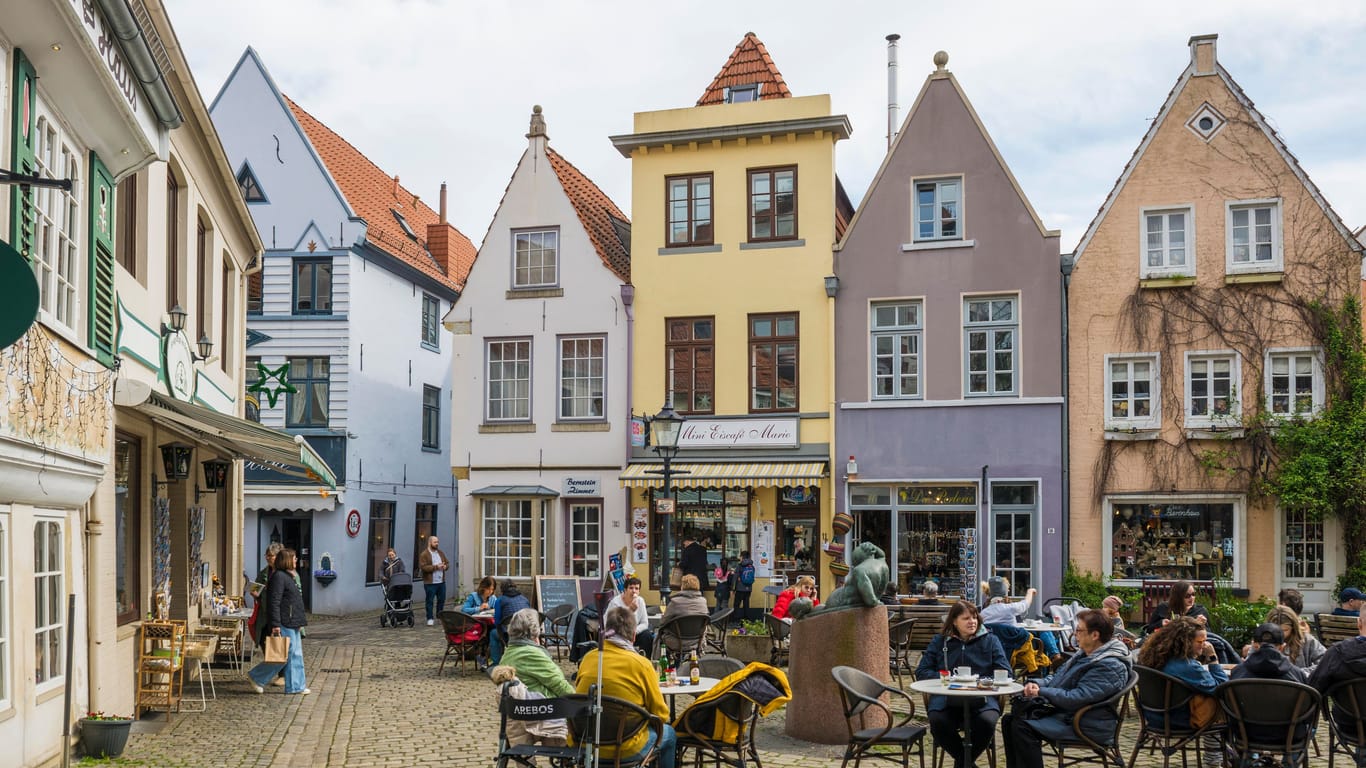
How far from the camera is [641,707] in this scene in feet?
26.0

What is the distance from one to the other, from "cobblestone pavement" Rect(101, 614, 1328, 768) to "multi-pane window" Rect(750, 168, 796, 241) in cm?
1035

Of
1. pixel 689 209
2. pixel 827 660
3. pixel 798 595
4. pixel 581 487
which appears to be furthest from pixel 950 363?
pixel 827 660

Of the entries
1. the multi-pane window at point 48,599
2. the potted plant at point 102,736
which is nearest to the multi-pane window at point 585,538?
the potted plant at point 102,736

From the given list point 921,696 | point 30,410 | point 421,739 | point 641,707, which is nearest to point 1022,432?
point 921,696

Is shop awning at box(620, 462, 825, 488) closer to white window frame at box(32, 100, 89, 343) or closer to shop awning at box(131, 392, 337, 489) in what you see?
shop awning at box(131, 392, 337, 489)

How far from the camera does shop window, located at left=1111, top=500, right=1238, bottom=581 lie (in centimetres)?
2097

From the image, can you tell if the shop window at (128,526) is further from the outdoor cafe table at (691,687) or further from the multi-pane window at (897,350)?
the multi-pane window at (897,350)

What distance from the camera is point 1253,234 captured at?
21.3 m

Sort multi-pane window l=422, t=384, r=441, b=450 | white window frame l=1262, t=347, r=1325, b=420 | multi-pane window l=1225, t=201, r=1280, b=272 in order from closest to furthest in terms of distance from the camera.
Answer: white window frame l=1262, t=347, r=1325, b=420 < multi-pane window l=1225, t=201, r=1280, b=272 < multi-pane window l=422, t=384, r=441, b=450

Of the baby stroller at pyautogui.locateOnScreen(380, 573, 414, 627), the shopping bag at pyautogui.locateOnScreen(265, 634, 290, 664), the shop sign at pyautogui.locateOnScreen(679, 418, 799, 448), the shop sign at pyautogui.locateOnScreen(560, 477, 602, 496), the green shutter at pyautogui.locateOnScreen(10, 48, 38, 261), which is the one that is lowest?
the baby stroller at pyautogui.locateOnScreen(380, 573, 414, 627)

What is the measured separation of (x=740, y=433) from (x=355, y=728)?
39.4ft

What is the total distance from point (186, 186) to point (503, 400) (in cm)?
1028

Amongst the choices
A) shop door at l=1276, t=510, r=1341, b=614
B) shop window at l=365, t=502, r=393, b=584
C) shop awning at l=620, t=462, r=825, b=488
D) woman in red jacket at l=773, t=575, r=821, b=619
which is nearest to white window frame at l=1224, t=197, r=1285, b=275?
shop door at l=1276, t=510, r=1341, b=614

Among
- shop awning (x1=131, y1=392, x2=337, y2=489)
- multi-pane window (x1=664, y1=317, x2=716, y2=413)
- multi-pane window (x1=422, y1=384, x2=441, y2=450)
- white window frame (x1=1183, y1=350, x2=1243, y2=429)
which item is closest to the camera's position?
shop awning (x1=131, y1=392, x2=337, y2=489)
